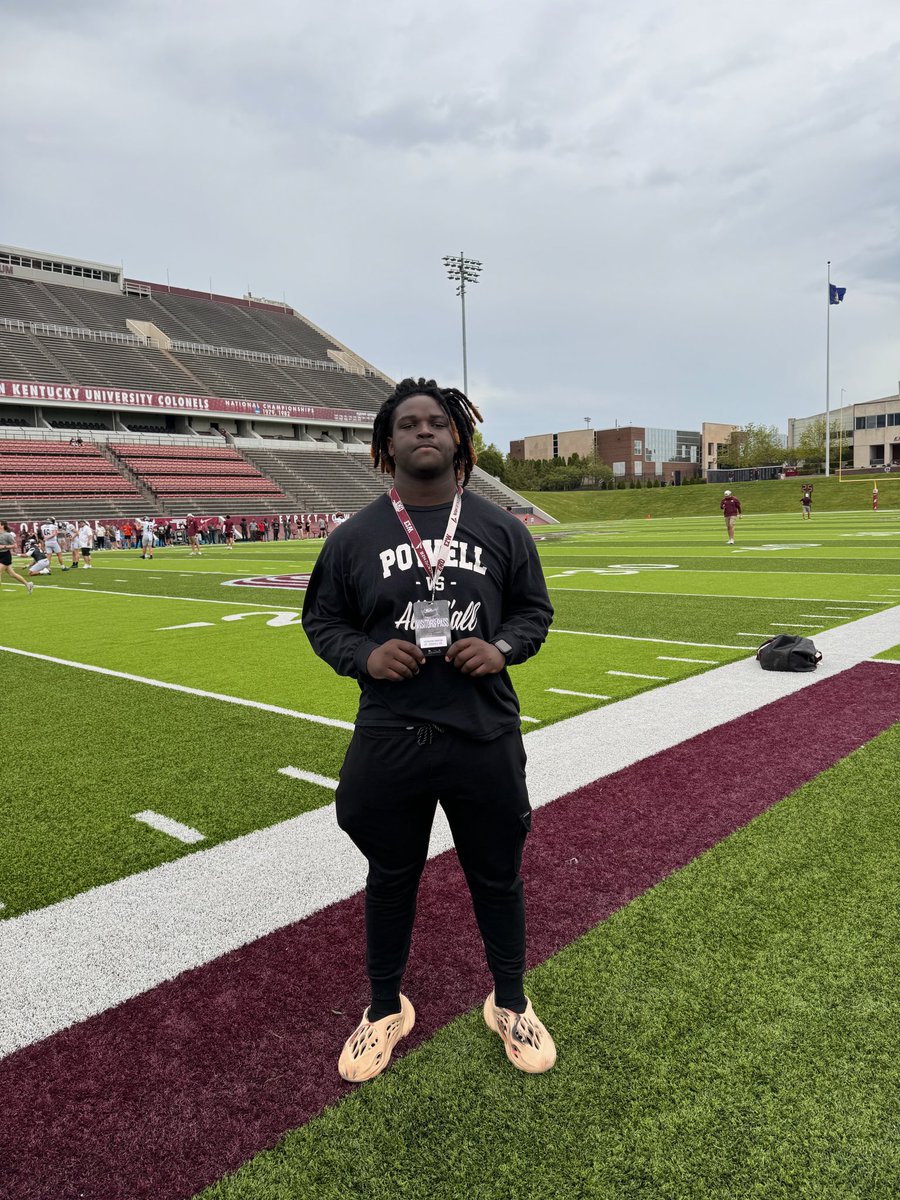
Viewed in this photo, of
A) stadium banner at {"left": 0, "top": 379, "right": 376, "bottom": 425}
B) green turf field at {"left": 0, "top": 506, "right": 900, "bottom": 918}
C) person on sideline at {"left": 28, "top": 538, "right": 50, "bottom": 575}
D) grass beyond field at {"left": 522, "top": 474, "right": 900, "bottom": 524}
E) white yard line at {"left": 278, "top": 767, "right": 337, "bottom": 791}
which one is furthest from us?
stadium banner at {"left": 0, "top": 379, "right": 376, "bottom": 425}

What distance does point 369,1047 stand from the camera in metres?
2.26

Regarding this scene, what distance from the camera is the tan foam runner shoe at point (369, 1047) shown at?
2.22 meters

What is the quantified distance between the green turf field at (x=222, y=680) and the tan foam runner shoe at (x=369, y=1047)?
5.48 feet

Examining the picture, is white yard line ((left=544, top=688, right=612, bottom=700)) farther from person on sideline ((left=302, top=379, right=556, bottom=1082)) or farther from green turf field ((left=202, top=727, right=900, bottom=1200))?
person on sideline ((left=302, top=379, right=556, bottom=1082))

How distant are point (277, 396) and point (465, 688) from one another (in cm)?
6378

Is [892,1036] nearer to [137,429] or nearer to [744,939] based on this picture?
[744,939]

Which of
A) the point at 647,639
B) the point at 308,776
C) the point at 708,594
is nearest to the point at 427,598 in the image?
the point at 308,776

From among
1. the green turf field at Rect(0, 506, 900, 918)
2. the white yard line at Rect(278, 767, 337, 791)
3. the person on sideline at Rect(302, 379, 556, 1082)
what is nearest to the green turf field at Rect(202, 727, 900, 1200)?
the person on sideline at Rect(302, 379, 556, 1082)

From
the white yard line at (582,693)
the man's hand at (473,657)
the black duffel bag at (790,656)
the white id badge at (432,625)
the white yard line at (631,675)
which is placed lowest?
the white yard line at (582,693)

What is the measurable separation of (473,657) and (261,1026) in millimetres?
1376

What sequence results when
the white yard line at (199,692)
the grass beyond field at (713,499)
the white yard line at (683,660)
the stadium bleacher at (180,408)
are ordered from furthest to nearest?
the grass beyond field at (713,499)
the stadium bleacher at (180,408)
the white yard line at (683,660)
the white yard line at (199,692)

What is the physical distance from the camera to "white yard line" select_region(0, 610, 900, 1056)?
2666 millimetres

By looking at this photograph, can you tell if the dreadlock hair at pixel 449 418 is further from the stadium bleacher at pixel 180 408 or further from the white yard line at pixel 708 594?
the stadium bleacher at pixel 180 408

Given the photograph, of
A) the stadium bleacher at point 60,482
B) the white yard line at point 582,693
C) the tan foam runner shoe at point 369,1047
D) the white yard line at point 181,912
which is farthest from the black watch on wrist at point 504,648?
the stadium bleacher at point 60,482
